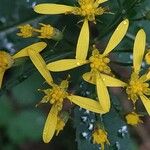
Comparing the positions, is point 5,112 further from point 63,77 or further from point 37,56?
point 37,56

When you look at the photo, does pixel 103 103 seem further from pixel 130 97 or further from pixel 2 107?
pixel 2 107

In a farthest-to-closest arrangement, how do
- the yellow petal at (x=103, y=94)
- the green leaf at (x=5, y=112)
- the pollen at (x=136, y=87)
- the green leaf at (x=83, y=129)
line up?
the green leaf at (x=5, y=112) < the green leaf at (x=83, y=129) < the pollen at (x=136, y=87) < the yellow petal at (x=103, y=94)

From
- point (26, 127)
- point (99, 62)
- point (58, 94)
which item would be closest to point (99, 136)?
point (58, 94)

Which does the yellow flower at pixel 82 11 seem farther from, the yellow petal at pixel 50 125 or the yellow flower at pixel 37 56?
the yellow petal at pixel 50 125

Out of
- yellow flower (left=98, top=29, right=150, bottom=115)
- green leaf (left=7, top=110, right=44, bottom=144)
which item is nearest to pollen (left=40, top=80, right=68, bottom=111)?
yellow flower (left=98, top=29, right=150, bottom=115)

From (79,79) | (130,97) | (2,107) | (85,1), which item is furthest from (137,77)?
(2,107)

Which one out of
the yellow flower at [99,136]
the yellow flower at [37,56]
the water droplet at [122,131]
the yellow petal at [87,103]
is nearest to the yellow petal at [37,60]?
the yellow flower at [37,56]

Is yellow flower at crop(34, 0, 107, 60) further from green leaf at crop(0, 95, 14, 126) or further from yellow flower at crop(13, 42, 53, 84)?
green leaf at crop(0, 95, 14, 126)
